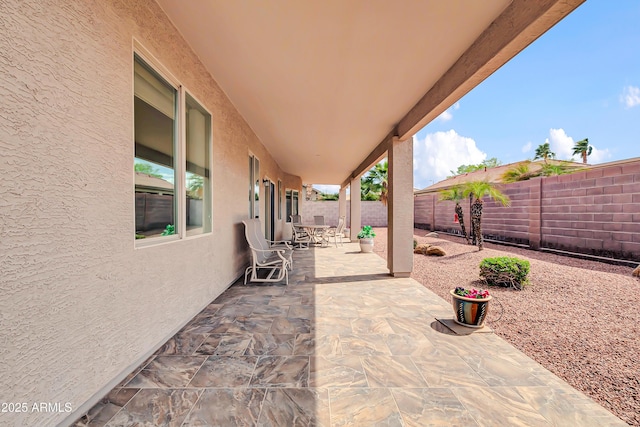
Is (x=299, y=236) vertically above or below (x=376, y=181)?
below

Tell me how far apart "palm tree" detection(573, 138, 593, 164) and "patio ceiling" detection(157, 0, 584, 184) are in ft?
102

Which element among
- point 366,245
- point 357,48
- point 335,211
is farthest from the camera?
point 335,211

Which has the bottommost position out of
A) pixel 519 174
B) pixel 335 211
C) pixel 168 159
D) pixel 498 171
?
pixel 335 211

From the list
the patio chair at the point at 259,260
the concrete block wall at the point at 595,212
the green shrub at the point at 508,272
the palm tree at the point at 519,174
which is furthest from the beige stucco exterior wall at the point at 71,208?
the palm tree at the point at 519,174

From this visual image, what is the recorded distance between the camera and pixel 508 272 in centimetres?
412

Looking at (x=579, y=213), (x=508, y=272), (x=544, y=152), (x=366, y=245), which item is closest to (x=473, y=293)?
(x=508, y=272)

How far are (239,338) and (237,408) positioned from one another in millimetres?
970

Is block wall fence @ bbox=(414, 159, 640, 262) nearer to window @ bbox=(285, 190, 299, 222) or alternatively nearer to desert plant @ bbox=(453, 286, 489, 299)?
desert plant @ bbox=(453, 286, 489, 299)

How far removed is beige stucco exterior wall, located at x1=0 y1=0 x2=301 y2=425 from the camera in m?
1.16

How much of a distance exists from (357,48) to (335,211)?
596 inches

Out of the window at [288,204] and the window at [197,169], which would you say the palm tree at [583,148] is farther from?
the window at [197,169]

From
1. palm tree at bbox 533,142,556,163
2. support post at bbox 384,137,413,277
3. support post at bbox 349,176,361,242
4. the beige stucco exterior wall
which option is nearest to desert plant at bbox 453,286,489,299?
support post at bbox 384,137,413,277

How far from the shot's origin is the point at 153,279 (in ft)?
7.07

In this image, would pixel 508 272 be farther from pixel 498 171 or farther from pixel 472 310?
pixel 498 171
